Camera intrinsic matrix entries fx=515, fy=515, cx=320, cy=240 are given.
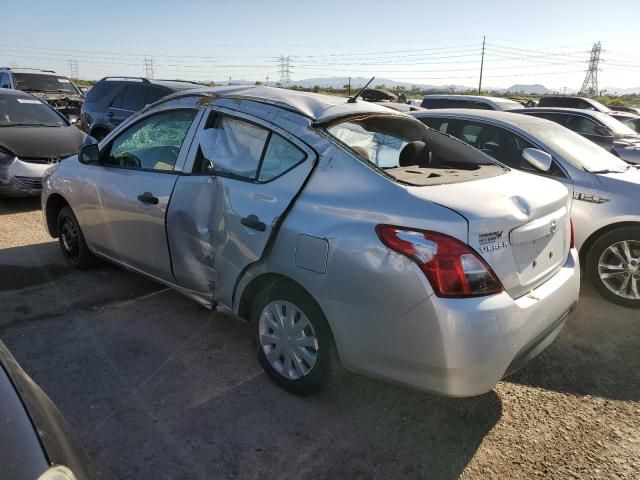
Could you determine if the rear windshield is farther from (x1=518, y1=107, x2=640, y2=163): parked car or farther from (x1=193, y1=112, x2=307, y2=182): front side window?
(x1=518, y1=107, x2=640, y2=163): parked car

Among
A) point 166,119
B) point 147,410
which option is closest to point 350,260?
point 147,410

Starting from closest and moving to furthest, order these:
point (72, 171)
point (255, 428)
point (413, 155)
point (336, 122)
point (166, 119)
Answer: point (255, 428)
point (336, 122)
point (413, 155)
point (166, 119)
point (72, 171)

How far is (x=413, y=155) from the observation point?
355 centimetres

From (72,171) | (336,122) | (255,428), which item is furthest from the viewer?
(72,171)

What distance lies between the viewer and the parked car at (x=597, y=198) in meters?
4.47

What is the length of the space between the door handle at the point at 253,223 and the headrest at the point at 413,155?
3.67 ft

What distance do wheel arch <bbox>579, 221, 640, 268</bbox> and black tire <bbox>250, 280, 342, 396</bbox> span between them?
3028mm

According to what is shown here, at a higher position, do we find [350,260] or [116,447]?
[350,260]

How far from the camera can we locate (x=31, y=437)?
136 centimetres

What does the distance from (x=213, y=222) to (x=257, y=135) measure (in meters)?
0.61

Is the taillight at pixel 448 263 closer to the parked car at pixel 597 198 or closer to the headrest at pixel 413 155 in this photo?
the headrest at pixel 413 155

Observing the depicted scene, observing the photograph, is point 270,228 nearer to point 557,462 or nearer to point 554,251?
point 554,251

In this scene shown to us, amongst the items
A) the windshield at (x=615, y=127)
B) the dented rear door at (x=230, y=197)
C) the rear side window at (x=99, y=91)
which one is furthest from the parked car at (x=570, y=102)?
the dented rear door at (x=230, y=197)

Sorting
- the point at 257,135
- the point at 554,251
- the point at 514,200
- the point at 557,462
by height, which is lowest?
the point at 557,462
